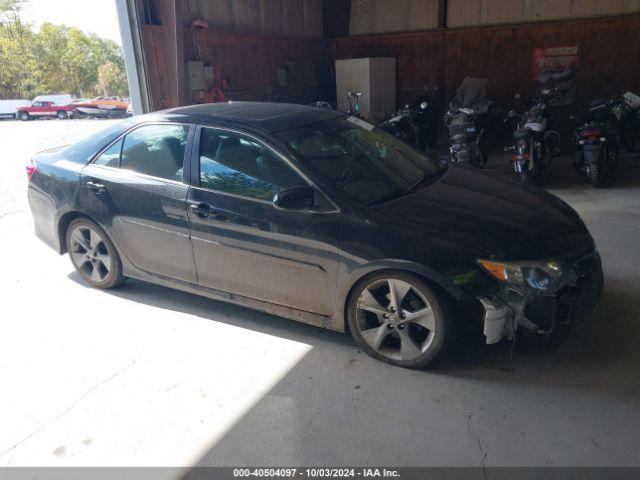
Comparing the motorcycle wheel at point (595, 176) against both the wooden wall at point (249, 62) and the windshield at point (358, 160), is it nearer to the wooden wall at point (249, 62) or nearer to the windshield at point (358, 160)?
the windshield at point (358, 160)

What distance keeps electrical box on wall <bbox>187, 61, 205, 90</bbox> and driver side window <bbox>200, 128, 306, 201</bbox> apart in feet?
16.0

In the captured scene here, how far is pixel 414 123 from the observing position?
30.2 ft

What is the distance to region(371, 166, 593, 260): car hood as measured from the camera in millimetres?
2689

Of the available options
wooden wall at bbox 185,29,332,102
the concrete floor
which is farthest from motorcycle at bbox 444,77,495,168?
the concrete floor

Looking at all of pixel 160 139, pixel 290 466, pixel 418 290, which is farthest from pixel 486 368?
pixel 160 139

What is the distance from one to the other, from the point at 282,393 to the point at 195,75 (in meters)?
6.36

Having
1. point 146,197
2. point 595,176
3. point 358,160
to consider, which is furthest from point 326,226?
point 595,176

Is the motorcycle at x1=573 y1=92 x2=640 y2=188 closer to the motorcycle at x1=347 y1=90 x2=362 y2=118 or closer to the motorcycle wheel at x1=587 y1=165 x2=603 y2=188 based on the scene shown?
the motorcycle wheel at x1=587 y1=165 x2=603 y2=188

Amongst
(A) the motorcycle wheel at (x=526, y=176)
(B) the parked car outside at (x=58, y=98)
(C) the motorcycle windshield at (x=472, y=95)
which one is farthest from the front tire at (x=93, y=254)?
(B) the parked car outside at (x=58, y=98)

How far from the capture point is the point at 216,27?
8.69 metres

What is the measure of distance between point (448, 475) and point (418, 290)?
0.94 metres

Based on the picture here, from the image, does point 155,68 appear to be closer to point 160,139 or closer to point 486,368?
point 160,139

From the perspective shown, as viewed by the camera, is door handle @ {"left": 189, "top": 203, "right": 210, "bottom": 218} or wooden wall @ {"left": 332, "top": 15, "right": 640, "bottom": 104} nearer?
door handle @ {"left": 189, "top": 203, "right": 210, "bottom": 218}

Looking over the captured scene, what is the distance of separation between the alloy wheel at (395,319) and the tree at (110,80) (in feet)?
71.6
